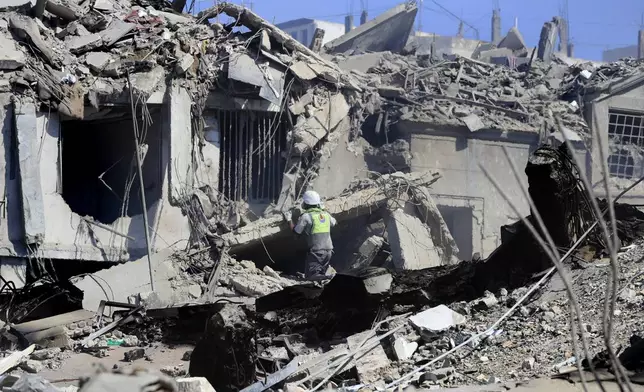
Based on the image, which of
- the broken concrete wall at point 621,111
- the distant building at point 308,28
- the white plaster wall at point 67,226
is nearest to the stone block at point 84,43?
the white plaster wall at point 67,226

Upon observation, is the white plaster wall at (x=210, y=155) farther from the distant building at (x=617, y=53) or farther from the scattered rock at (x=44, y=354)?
the distant building at (x=617, y=53)

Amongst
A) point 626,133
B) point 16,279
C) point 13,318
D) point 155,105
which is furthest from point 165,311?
point 626,133

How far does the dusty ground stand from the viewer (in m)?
8.17

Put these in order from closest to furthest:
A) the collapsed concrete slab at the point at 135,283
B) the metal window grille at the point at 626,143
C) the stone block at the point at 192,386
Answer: the stone block at the point at 192,386 < the collapsed concrete slab at the point at 135,283 < the metal window grille at the point at 626,143

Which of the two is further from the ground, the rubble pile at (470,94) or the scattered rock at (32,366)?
the rubble pile at (470,94)

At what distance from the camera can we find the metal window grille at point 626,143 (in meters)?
21.0

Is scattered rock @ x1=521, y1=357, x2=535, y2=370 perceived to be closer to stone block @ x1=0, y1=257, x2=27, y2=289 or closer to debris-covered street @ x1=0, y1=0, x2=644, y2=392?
debris-covered street @ x1=0, y1=0, x2=644, y2=392

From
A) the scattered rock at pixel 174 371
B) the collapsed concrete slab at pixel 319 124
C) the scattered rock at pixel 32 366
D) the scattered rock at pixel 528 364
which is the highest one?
the collapsed concrete slab at pixel 319 124

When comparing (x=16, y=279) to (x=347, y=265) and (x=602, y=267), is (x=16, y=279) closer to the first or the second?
(x=347, y=265)

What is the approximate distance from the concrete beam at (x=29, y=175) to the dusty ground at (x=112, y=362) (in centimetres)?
321

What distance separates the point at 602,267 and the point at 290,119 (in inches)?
273

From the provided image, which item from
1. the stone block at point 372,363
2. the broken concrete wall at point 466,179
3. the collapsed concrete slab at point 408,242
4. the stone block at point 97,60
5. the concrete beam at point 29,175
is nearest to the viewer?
the stone block at point 372,363

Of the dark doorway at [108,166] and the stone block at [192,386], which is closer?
the stone block at [192,386]

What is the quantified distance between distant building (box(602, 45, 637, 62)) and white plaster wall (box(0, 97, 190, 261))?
162ft
